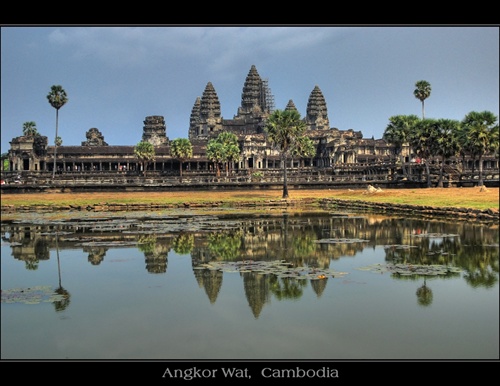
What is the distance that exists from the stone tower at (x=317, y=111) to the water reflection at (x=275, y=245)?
122903 millimetres

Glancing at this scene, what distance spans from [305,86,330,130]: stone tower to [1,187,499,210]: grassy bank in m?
89.6

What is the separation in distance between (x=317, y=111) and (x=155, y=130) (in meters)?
41.8

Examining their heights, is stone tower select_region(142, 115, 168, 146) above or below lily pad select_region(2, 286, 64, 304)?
above

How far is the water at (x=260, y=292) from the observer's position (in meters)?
11.1

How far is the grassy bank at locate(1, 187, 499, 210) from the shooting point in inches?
1894

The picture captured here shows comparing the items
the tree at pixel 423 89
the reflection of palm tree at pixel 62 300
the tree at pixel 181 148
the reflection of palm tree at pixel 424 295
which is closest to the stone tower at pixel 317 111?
the tree at pixel 181 148

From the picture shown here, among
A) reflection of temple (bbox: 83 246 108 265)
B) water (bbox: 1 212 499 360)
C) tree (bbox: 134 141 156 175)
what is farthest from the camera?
tree (bbox: 134 141 156 175)

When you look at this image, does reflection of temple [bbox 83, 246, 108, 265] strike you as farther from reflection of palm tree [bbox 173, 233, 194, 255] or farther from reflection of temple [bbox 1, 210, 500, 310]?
reflection of palm tree [bbox 173, 233, 194, 255]

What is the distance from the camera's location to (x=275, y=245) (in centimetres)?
2309

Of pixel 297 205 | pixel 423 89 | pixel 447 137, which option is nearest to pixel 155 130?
pixel 423 89

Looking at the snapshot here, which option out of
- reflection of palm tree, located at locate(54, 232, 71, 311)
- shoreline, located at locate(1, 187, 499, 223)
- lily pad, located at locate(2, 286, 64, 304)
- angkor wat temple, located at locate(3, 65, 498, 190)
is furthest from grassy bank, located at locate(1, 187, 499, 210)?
lily pad, located at locate(2, 286, 64, 304)

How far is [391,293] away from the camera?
14.5m

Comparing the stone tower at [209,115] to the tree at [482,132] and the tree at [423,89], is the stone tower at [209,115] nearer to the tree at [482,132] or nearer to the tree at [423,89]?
the tree at [423,89]

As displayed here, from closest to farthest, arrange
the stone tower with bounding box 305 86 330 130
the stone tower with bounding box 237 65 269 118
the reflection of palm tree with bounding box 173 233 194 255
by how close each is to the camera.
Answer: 1. the reflection of palm tree with bounding box 173 233 194 255
2. the stone tower with bounding box 305 86 330 130
3. the stone tower with bounding box 237 65 269 118
